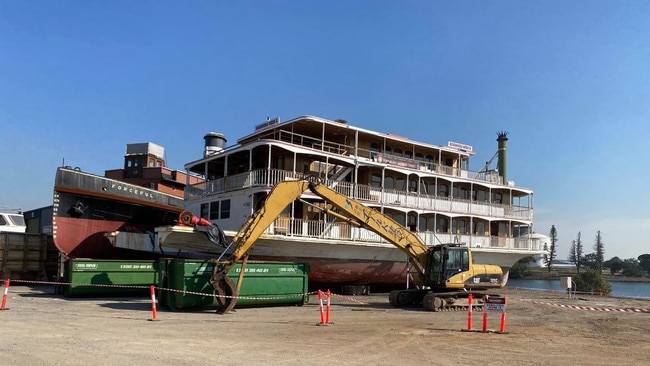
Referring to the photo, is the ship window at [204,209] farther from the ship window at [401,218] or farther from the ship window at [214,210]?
the ship window at [401,218]

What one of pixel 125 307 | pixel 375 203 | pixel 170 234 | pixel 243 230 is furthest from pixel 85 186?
pixel 375 203

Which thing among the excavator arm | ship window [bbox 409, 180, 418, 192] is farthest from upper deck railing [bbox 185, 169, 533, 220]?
the excavator arm

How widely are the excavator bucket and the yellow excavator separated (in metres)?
1.10

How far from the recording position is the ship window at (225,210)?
22.0 metres

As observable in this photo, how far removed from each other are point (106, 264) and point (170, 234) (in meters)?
2.75

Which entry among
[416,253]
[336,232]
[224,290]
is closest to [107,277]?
[224,290]

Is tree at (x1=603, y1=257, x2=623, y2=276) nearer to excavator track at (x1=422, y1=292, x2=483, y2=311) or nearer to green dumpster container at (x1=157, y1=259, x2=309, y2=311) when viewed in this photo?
excavator track at (x1=422, y1=292, x2=483, y2=311)

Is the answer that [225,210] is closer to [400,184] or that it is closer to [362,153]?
[362,153]

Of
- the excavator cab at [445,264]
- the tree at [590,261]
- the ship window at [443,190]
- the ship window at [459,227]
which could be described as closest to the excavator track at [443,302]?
the excavator cab at [445,264]

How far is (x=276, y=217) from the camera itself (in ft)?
52.5

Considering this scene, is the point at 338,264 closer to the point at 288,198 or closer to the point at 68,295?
the point at 288,198

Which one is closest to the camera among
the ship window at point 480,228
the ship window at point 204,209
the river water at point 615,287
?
the ship window at point 204,209

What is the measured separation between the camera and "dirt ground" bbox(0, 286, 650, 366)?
8031 millimetres

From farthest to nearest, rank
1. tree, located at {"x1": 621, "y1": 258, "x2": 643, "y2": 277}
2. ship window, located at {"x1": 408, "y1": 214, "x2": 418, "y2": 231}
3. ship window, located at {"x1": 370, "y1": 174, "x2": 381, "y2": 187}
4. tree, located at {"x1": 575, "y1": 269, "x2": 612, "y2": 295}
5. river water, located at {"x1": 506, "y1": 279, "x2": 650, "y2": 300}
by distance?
tree, located at {"x1": 621, "y1": 258, "x2": 643, "y2": 277}, river water, located at {"x1": 506, "y1": 279, "x2": 650, "y2": 300}, tree, located at {"x1": 575, "y1": 269, "x2": 612, "y2": 295}, ship window, located at {"x1": 408, "y1": 214, "x2": 418, "y2": 231}, ship window, located at {"x1": 370, "y1": 174, "x2": 381, "y2": 187}
